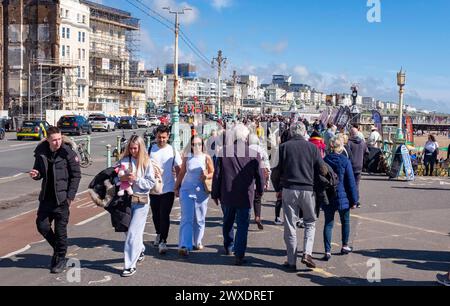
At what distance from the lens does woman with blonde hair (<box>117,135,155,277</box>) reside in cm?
693

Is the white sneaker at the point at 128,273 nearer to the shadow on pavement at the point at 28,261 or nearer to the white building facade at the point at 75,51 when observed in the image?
the shadow on pavement at the point at 28,261

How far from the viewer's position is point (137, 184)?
699cm

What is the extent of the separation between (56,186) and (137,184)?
1.00m

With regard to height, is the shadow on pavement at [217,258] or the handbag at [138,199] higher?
the handbag at [138,199]

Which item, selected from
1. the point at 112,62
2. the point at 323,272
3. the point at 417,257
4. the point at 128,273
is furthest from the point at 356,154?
the point at 112,62

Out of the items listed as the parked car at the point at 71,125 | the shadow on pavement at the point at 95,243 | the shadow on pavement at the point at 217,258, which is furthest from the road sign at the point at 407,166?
the parked car at the point at 71,125

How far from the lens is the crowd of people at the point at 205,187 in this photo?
6949mm

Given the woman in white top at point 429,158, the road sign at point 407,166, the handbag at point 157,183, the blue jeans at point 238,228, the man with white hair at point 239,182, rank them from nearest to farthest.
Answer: the handbag at point 157,183 < the blue jeans at point 238,228 < the man with white hair at point 239,182 < the road sign at point 407,166 < the woman in white top at point 429,158

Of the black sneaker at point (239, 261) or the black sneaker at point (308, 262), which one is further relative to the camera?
the black sneaker at point (239, 261)

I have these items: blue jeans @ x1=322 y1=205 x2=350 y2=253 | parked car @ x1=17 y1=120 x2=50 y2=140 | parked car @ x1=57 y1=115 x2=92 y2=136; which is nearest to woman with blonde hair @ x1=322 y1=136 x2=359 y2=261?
blue jeans @ x1=322 y1=205 x2=350 y2=253

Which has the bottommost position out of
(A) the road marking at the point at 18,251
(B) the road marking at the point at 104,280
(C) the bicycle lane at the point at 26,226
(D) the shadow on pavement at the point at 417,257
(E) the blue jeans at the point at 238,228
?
(C) the bicycle lane at the point at 26,226

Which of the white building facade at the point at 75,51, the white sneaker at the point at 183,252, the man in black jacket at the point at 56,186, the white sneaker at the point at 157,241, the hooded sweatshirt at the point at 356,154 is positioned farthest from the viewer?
the white building facade at the point at 75,51

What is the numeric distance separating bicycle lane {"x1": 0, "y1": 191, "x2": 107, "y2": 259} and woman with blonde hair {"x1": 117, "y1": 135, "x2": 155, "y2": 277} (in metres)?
2.21
